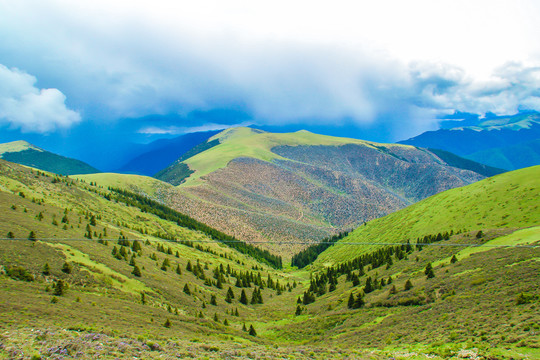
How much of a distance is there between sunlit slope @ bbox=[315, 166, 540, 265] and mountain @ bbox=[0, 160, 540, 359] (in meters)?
0.63

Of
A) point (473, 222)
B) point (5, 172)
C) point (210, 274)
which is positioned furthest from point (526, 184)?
point (5, 172)

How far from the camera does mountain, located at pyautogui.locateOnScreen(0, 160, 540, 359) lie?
848 inches

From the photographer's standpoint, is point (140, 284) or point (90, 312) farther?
point (140, 284)

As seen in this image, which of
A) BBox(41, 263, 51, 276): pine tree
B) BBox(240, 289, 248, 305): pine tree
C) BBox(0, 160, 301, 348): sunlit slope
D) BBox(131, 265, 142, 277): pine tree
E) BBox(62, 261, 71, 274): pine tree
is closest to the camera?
BBox(0, 160, 301, 348): sunlit slope

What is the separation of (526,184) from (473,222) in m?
20.4

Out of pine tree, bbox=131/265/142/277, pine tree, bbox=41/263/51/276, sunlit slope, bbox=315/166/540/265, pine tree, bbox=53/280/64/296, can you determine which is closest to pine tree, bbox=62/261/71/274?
pine tree, bbox=41/263/51/276

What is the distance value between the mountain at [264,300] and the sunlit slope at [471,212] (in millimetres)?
631

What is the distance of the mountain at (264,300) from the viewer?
848 inches

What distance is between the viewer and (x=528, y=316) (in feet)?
72.7

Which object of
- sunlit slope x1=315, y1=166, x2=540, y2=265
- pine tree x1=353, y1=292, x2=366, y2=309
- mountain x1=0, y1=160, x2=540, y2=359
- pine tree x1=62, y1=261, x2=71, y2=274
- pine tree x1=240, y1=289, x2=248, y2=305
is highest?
sunlit slope x1=315, y1=166, x2=540, y2=265

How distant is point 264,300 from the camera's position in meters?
71.8

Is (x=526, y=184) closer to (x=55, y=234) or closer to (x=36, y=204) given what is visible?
(x=55, y=234)

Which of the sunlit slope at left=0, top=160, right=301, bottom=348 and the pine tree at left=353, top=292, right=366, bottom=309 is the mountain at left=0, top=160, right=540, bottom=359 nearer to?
the sunlit slope at left=0, top=160, right=301, bottom=348

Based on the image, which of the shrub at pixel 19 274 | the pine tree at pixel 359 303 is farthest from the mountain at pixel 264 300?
the pine tree at pixel 359 303
